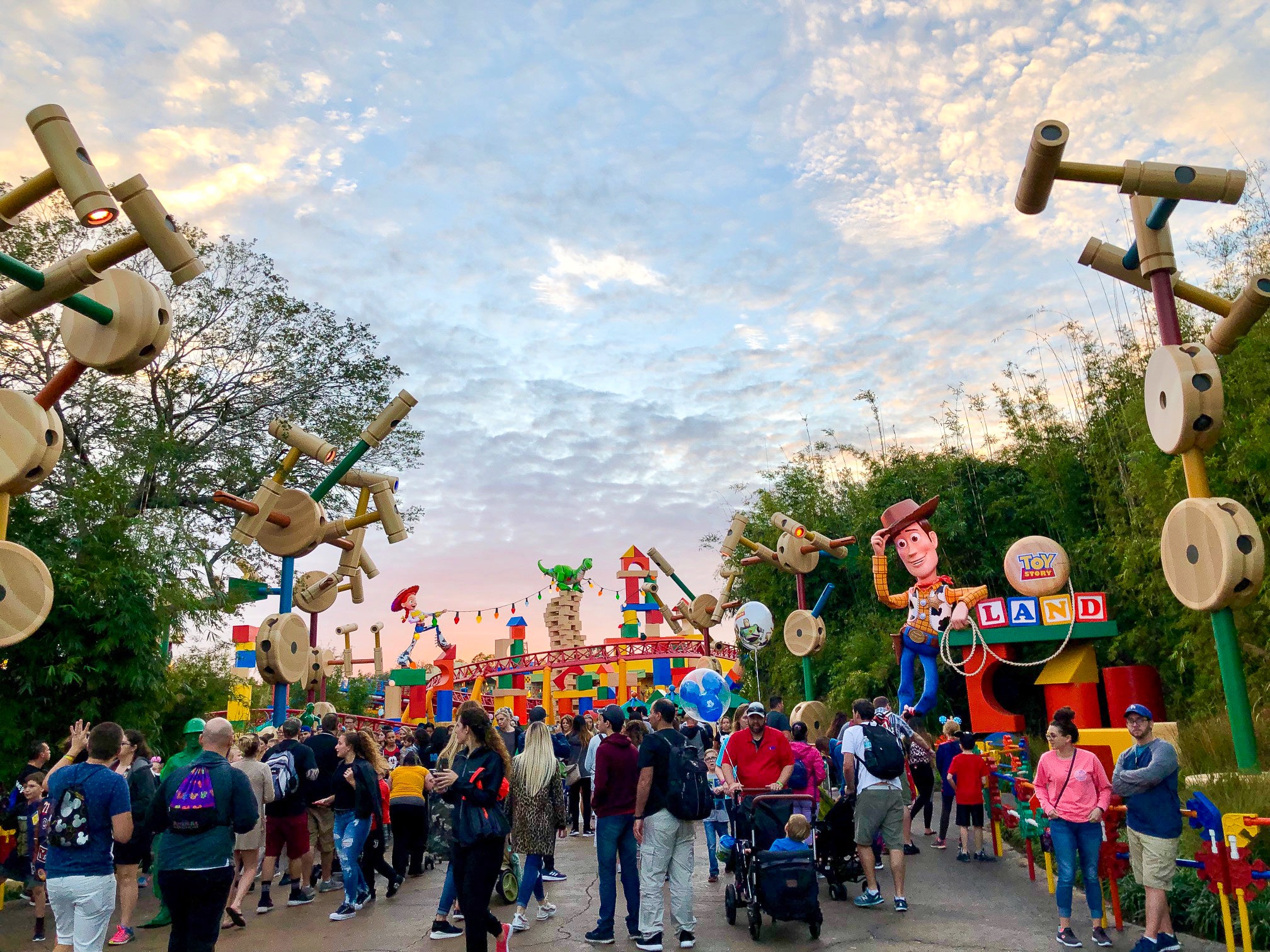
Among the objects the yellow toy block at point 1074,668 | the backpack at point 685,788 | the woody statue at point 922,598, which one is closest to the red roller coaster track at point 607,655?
the woody statue at point 922,598

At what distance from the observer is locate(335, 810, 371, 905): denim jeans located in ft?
25.2

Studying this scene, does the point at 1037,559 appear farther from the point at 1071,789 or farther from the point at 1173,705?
the point at 1071,789

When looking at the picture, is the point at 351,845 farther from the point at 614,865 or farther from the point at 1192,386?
Result: the point at 1192,386

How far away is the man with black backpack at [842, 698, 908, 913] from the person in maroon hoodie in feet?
6.07

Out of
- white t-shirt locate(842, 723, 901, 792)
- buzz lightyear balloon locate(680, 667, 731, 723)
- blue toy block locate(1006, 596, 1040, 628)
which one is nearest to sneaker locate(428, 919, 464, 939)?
white t-shirt locate(842, 723, 901, 792)

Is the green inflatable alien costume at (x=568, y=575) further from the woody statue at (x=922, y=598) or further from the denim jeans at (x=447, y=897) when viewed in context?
the denim jeans at (x=447, y=897)

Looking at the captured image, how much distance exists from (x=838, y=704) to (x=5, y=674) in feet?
47.8

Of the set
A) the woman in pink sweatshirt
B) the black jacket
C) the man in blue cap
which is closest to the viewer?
the black jacket

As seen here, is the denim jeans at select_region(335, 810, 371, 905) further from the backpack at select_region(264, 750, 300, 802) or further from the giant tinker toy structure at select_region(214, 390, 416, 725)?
the giant tinker toy structure at select_region(214, 390, 416, 725)

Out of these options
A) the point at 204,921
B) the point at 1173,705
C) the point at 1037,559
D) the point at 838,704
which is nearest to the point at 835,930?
the point at 204,921

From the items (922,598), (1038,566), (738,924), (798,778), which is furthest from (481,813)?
(1038,566)

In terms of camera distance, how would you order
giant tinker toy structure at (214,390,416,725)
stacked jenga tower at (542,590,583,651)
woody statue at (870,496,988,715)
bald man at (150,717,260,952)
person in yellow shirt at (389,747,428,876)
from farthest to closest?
stacked jenga tower at (542,590,583,651) < woody statue at (870,496,988,715) < giant tinker toy structure at (214,390,416,725) < person in yellow shirt at (389,747,428,876) < bald man at (150,717,260,952)

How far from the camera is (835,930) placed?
6.61m

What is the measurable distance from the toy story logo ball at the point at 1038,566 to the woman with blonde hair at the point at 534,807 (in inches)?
434
